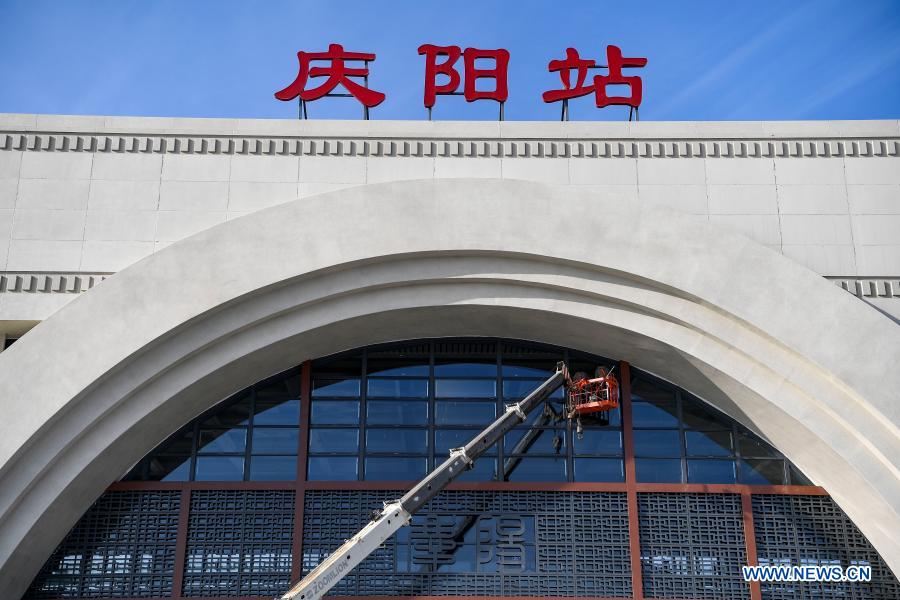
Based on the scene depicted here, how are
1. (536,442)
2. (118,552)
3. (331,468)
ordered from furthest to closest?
(536,442)
(331,468)
(118,552)

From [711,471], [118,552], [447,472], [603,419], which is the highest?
[603,419]

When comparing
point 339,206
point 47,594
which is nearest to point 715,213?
point 339,206

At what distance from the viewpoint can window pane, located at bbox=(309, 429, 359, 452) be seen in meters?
18.0

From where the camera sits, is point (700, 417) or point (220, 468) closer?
point (220, 468)

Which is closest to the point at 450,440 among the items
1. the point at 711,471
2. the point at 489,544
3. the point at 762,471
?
the point at 489,544

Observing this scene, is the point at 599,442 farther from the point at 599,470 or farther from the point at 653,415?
the point at 653,415

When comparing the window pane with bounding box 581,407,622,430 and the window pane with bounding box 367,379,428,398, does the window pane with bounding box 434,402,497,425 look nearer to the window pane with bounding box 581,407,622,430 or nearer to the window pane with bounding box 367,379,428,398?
the window pane with bounding box 367,379,428,398

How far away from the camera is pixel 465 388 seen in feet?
60.5

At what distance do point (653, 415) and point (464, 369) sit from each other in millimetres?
3268

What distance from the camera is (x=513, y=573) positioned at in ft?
56.3

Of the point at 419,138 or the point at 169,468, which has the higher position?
the point at 419,138

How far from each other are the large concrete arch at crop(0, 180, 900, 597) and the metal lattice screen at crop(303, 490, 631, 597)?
2.70m

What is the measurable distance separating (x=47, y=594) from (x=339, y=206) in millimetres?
7636

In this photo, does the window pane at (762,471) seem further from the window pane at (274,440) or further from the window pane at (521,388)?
the window pane at (274,440)
